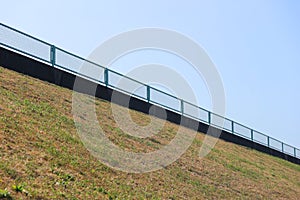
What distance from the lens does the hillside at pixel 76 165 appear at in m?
9.00

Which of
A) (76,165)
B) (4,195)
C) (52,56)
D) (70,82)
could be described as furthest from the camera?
(52,56)

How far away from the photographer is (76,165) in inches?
416

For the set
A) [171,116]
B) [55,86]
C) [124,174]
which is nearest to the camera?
[124,174]

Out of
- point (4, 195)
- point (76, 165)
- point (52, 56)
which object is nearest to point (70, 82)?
point (52, 56)

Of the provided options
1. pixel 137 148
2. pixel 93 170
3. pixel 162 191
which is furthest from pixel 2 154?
pixel 137 148

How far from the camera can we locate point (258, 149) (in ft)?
101

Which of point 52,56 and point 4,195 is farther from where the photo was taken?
point 52,56

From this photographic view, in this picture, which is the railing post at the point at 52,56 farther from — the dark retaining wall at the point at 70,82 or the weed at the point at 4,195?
the weed at the point at 4,195

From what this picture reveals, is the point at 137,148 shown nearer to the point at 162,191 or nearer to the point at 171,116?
the point at 162,191

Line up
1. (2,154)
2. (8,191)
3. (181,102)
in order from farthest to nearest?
(181,102) → (2,154) → (8,191)

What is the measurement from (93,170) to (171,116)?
559 inches

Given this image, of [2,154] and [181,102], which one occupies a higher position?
[181,102]

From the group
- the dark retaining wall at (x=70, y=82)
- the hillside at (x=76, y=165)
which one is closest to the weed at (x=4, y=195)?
the hillside at (x=76, y=165)

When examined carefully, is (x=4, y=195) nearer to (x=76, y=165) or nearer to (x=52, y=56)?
(x=76, y=165)
